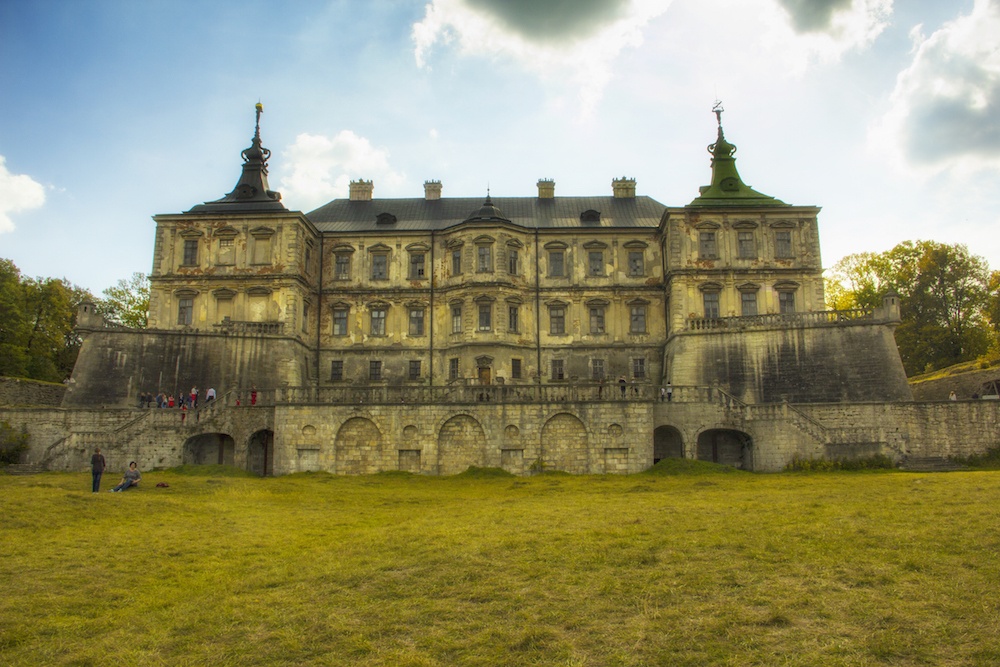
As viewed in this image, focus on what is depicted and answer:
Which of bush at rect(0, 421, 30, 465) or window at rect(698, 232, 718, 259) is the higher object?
window at rect(698, 232, 718, 259)

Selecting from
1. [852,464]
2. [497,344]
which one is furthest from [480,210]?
[852,464]

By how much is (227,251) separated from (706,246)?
1092 inches

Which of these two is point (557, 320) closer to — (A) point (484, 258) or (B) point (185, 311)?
(A) point (484, 258)

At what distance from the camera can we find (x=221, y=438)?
3644 centimetres

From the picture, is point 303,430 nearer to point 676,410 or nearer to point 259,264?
point 259,264

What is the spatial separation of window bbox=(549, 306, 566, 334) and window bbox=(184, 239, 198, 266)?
2097cm

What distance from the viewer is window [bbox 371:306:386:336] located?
153ft

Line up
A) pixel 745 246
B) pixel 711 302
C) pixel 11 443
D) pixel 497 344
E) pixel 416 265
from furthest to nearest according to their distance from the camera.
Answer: pixel 416 265 < pixel 745 246 < pixel 711 302 < pixel 497 344 < pixel 11 443

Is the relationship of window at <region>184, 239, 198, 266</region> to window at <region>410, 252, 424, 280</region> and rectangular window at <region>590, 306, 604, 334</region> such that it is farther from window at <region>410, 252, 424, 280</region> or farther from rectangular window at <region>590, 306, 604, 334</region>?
rectangular window at <region>590, 306, 604, 334</region>

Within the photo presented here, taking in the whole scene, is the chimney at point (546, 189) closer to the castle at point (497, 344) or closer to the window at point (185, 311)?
the castle at point (497, 344)

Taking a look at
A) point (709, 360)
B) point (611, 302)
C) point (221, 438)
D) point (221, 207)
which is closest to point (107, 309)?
point (221, 207)

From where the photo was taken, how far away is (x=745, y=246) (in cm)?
4453

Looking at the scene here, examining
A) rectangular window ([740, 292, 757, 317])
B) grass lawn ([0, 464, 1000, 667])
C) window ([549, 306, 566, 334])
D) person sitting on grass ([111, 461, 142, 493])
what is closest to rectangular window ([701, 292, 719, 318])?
rectangular window ([740, 292, 757, 317])

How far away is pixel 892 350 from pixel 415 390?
24.2m
